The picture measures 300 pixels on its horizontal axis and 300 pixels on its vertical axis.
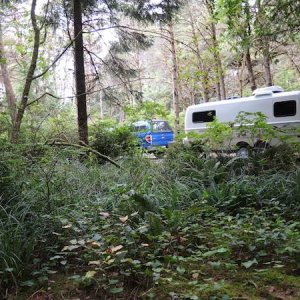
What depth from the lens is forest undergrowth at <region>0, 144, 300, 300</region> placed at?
2271 mm

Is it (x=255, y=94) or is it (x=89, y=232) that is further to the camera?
(x=255, y=94)

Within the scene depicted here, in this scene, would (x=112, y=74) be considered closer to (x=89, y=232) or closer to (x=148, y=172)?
(x=148, y=172)

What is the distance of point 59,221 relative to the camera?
121 inches

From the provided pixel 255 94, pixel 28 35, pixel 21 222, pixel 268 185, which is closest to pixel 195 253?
pixel 21 222

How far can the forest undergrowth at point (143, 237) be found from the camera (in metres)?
2.27

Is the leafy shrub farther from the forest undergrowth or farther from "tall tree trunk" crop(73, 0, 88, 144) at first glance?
the forest undergrowth

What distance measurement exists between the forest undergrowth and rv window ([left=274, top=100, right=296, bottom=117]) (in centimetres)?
618

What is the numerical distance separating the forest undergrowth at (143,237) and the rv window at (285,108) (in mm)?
6182

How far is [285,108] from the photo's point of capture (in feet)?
34.2

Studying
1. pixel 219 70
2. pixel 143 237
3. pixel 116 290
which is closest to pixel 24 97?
pixel 143 237

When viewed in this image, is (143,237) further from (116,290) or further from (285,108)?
(285,108)

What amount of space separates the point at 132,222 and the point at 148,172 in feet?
7.26

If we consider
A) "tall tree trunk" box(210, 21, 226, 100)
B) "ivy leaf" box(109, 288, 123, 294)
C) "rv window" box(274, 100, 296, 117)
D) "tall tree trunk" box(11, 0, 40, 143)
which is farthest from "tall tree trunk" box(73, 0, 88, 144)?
"tall tree trunk" box(210, 21, 226, 100)

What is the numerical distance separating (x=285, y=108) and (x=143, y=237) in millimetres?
8820
